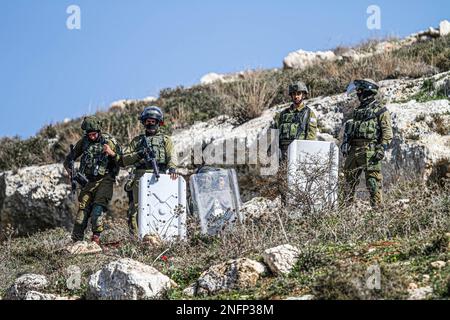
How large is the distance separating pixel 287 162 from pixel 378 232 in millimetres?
2343

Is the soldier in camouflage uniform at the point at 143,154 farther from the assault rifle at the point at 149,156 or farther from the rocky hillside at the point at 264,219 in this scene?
the rocky hillside at the point at 264,219

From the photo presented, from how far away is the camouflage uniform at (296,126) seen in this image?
37.8ft

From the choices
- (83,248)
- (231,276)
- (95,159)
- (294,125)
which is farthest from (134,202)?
(231,276)

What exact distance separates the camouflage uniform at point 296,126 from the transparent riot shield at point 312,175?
2.21 ft

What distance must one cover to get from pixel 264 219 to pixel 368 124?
7.67 feet

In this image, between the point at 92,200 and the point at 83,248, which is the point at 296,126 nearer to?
the point at 92,200

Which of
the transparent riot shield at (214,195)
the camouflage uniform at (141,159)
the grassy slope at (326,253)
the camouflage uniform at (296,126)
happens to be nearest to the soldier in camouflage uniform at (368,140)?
the grassy slope at (326,253)

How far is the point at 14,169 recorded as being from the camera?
17.3 m

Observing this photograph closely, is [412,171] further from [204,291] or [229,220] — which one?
[204,291]

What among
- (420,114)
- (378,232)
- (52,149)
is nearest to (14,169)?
(52,149)

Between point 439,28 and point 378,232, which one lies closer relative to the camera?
point 378,232
